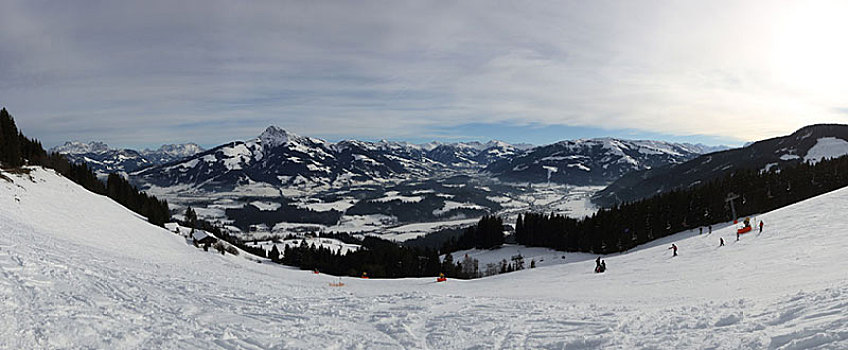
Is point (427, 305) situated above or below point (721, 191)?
below

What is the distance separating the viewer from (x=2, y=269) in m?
18.2

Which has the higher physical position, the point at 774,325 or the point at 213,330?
the point at 774,325

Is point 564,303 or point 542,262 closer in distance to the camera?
point 564,303

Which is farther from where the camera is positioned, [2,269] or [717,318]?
[2,269]

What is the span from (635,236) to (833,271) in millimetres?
76856

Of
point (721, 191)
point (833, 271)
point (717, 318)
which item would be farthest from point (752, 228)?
point (721, 191)

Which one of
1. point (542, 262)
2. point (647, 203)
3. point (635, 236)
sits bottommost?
point (542, 262)

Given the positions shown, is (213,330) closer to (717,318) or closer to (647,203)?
(717,318)

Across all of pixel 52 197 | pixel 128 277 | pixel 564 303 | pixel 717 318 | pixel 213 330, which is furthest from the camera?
pixel 52 197

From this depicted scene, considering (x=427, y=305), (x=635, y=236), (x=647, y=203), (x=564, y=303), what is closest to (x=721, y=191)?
(x=647, y=203)

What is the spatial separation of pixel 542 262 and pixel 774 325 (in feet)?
277

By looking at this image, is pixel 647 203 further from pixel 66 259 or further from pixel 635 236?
pixel 66 259

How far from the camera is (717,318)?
46.0 ft

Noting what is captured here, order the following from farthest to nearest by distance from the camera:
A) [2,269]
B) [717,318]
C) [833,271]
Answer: [833,271] < [2,269] < [717,318]
